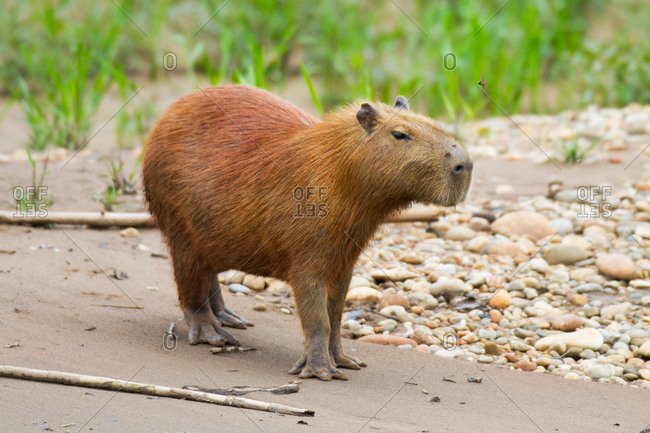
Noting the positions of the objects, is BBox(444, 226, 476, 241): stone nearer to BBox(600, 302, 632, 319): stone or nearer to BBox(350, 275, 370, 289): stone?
BBox(350, 275, 370, 289): stone

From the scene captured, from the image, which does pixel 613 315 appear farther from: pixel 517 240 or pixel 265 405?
pixel 265 405

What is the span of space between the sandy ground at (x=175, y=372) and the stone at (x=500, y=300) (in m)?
0.92

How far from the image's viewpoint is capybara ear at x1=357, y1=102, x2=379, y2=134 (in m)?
4.18

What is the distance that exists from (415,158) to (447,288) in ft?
5.78

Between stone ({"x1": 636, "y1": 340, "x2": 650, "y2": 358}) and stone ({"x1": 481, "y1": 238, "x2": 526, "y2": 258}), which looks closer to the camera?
stone ({"x1": 636, "y1": 340, "x2": 650, "y2": 358})

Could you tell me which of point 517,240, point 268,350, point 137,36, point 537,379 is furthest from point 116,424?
point 137,36

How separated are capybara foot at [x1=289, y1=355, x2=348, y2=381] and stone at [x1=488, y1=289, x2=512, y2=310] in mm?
1604

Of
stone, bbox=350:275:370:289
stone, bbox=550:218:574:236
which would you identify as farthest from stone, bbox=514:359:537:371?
stone, bbox=550:218:574:236

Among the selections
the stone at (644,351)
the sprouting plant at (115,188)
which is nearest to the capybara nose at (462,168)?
the stone at (644,351)

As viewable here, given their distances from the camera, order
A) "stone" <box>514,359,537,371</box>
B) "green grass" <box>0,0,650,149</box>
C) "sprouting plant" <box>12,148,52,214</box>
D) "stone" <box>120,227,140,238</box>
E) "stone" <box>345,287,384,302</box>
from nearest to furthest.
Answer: "stone" <box>514,359,537,371</box> → "stone" <box>345,287,384,302</box> → "sprouting plant" <box>12,148,52,214</box> → "stone" <box>120,227,140,238</box> → "green grass" <box>0,0,650,149</box>

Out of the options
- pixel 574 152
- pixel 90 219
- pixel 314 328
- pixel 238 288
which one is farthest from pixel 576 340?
pixel 90 219

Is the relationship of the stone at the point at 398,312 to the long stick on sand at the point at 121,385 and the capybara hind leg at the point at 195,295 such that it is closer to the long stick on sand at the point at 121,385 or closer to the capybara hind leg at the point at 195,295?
the capybara hind leg at the point at 195,295

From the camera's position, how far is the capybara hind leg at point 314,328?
427cm

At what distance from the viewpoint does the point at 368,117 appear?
13.8 feet
